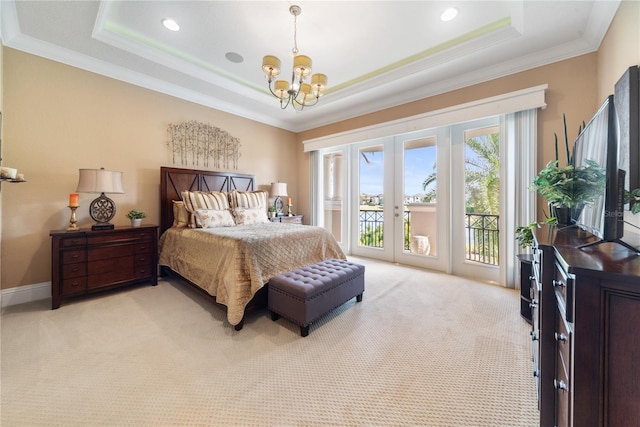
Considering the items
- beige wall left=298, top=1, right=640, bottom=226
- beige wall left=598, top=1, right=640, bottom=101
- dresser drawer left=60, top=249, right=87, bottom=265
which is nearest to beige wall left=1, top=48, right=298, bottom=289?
dresser drawer left=60, top=249, right=87, bottom=265

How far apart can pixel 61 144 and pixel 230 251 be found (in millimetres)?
2625

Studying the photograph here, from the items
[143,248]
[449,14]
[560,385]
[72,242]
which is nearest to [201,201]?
[143,248]

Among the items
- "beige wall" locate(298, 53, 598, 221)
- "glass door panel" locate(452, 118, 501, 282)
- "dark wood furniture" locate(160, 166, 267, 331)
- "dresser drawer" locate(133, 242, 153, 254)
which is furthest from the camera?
"dark wood furniture" locate(160, 166, 267, 331)

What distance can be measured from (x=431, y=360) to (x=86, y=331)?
115 inches

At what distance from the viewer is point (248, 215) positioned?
3818 millimetres

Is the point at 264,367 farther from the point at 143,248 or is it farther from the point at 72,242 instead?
the point at 72,242

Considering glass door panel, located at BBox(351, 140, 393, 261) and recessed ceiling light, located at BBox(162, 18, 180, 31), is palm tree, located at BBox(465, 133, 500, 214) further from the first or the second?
recessed ceiling light, located at BBox(162, 18, 180, 31)

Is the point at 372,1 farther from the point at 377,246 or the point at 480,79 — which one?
the point at 377,246

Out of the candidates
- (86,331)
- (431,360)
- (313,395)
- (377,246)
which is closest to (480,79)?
(377,246)

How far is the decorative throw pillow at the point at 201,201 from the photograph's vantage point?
3.51 metres

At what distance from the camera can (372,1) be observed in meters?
2.32

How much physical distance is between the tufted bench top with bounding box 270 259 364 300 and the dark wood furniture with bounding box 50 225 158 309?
2037mm

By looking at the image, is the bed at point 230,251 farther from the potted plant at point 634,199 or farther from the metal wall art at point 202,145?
the potted plant at point 634,199

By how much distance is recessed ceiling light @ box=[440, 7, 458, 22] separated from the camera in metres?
2.42
